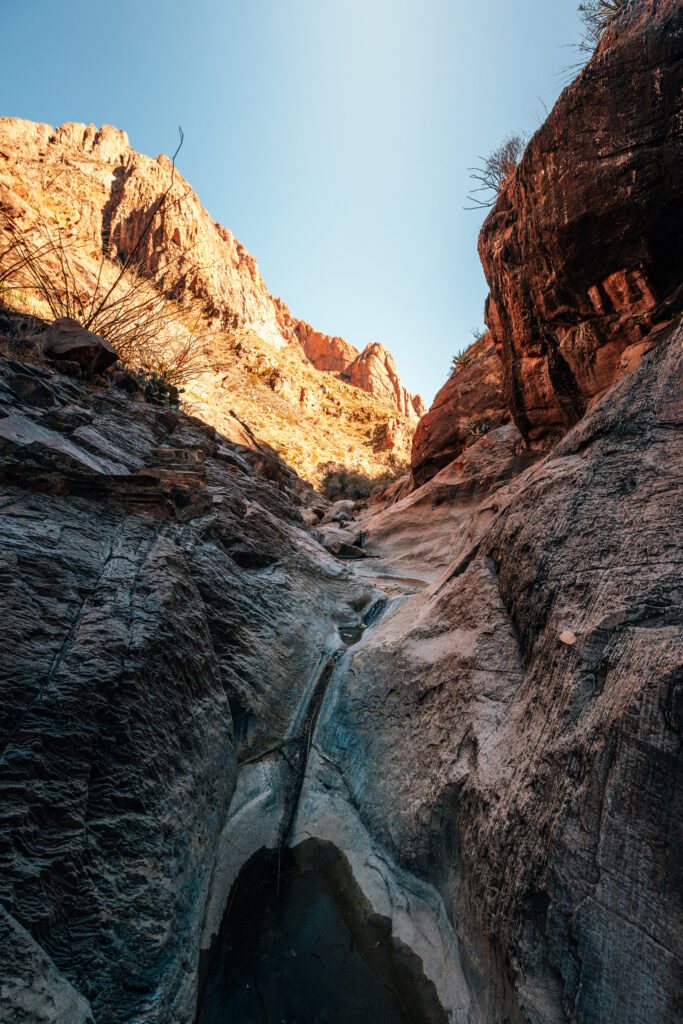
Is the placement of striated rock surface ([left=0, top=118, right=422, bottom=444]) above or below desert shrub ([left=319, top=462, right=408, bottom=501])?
above

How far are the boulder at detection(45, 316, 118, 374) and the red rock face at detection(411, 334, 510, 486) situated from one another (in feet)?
31.1

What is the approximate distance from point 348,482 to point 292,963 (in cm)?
2264

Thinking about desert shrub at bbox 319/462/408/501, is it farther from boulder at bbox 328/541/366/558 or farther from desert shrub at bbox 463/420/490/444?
boulder at bbox 328/541/366/558

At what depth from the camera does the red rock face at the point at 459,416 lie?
42.2 ft

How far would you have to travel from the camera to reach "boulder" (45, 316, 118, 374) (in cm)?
615

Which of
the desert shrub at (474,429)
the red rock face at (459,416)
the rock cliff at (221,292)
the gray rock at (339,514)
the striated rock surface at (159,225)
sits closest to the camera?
the desert shrub at (474,429)

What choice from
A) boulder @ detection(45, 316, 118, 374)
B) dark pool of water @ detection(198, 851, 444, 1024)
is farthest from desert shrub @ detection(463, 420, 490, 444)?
dark pool of water @ detection(198, 851, 444, 1024)

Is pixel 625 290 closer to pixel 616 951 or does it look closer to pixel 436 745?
pixel 436 745

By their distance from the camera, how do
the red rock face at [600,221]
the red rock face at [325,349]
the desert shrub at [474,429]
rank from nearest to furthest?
the red rock face at [600,221]
the desert shrub at [474,429]
the red rock face at [325,349]

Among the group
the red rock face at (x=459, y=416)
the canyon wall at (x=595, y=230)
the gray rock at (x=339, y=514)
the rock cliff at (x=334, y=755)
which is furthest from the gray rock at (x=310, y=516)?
the rock cliff at (x=334, y=755)

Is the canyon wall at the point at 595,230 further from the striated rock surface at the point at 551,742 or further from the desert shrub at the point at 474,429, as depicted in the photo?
the striated rock surface at the point at 551,742

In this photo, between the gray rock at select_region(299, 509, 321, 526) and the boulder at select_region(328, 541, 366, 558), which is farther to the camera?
the gray rock at select_region(299, 509, 321, 526)

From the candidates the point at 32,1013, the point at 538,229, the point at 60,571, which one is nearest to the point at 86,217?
the point at 538,229

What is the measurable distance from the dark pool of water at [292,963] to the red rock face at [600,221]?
7330 mm
